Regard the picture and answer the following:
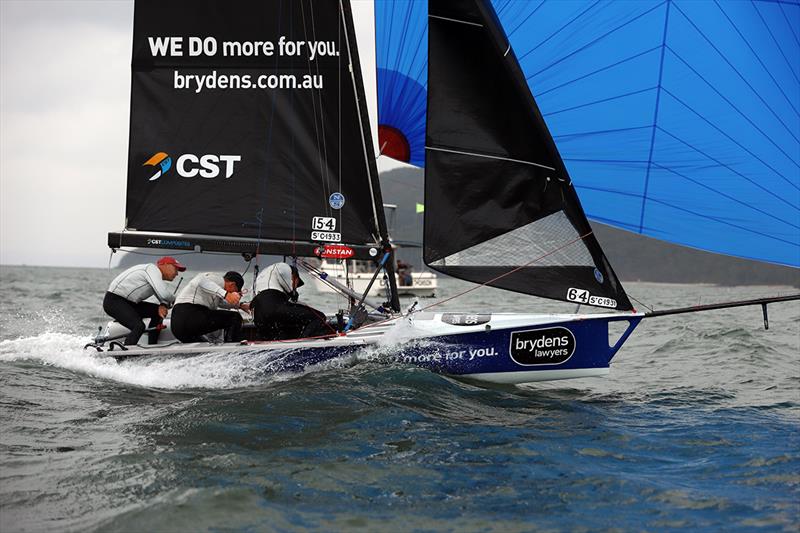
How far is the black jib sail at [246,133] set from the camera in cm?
862

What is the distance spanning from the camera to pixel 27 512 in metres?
4.30

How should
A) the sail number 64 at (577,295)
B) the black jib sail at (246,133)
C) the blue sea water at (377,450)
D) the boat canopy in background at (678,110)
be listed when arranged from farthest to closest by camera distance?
the black jib sail at (246,133)
the sail number 64 at (577,295)
the boat canopy in background at (678,110)
the blue sea water at (377,450)

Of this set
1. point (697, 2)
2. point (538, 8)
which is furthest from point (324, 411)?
point (697, 2)

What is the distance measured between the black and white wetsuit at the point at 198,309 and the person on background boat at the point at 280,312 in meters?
0.38

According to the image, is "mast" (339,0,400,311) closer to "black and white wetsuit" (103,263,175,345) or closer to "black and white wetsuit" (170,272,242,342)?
"black and white wetsuit" (170,272,242,342)

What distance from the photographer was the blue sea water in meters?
4.34

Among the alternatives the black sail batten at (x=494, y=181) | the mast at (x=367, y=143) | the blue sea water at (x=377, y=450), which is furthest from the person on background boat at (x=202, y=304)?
the black sail batten at (x=494, y=181)

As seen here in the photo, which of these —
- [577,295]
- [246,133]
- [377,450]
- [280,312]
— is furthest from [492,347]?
[246,133]

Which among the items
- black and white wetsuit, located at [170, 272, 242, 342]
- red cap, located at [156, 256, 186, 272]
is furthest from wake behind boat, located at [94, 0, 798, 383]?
black and white wetsuit, located at [170, 272, 242, 342]

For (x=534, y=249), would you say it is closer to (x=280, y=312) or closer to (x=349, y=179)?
(x=349, y=179)

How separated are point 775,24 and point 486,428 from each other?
432cm

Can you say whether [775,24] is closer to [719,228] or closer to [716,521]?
[719,228]

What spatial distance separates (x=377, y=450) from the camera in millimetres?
5488

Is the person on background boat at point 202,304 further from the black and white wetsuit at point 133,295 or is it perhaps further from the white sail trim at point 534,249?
the white sail trim at point 534,249
